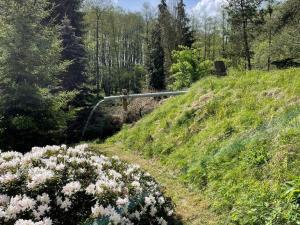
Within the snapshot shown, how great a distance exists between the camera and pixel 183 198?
777 centimetres

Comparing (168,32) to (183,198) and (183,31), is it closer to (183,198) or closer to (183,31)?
(183,31)

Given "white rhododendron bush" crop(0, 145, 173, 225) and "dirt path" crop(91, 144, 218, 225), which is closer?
"white rhododendron bush" crop(0, 145, 173, 225)

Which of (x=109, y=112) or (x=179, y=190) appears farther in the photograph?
(x=109, y=112)

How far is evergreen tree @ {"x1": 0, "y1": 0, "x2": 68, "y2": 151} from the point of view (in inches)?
482

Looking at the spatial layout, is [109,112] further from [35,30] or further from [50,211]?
[50,211]

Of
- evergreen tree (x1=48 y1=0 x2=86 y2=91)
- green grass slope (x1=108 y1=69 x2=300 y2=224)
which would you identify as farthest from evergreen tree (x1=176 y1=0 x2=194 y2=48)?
green grass slope (x1=108 y1=69 x2=300 y2=224)

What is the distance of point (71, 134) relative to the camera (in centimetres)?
1830

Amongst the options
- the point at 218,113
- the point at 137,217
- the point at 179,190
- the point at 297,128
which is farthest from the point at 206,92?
the point at 137,217

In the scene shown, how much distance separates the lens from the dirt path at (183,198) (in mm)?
6637

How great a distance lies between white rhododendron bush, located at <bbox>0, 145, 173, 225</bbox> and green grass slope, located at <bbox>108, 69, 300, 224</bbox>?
1.46 meters

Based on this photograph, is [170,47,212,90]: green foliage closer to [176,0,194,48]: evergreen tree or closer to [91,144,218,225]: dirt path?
[176,0,194,48]: evergreen tree

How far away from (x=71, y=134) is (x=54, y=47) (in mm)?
5710

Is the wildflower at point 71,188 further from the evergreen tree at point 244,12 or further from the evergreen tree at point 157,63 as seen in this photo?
the evergreen tree at point 157,63

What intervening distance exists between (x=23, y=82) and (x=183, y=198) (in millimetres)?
7414
